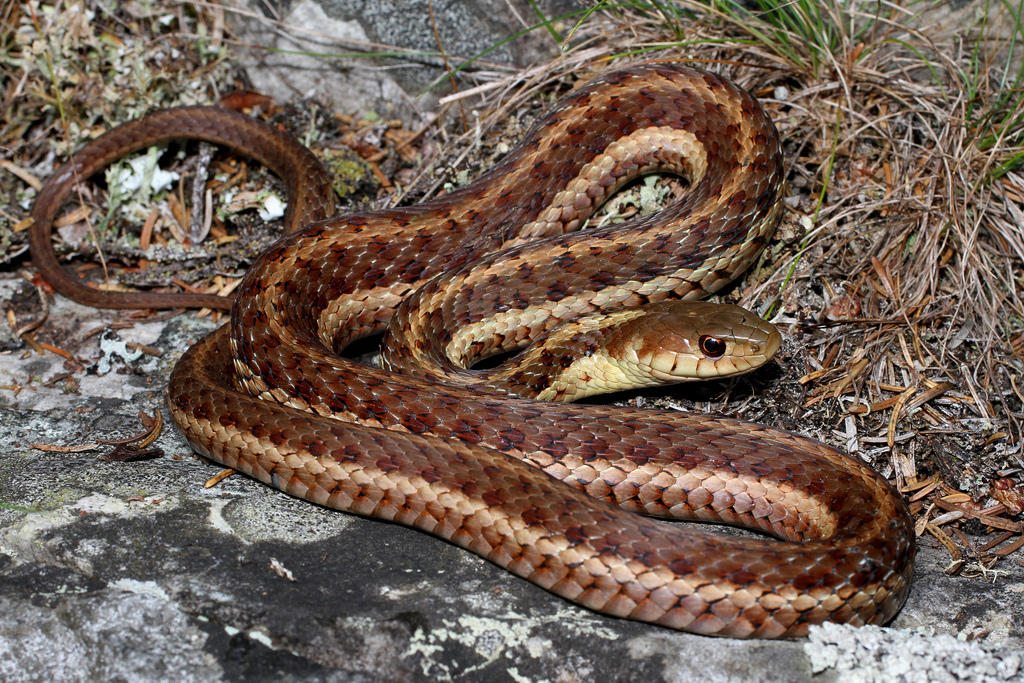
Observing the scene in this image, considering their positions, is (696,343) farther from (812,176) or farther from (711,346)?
(812,176)

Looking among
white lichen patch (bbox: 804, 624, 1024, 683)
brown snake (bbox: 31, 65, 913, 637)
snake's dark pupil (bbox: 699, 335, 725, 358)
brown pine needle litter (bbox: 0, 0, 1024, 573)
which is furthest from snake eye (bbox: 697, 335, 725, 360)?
white lichen patch (bbox: 804, 624, 1024, 683)

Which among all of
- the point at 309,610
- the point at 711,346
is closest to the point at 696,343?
the point at 711,346

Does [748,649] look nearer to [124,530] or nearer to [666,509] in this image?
[666,509]

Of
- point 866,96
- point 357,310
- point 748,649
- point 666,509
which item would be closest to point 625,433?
point 666,509

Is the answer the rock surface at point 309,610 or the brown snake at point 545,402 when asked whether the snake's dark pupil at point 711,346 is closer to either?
the brown snake at point 545,402

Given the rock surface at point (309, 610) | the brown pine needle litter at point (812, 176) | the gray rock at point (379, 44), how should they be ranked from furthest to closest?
the gray rock at point (379, 44) → the brown pine needle litter at point (812, 176) → the rock surface at point (309, 610)

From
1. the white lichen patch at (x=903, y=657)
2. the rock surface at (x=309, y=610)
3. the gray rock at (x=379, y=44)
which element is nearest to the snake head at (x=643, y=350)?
the rock surface at (x=309, y=610)

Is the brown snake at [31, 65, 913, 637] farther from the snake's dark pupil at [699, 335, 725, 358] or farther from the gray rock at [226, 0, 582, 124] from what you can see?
the gray rock at [226, 0, 582, 124]
